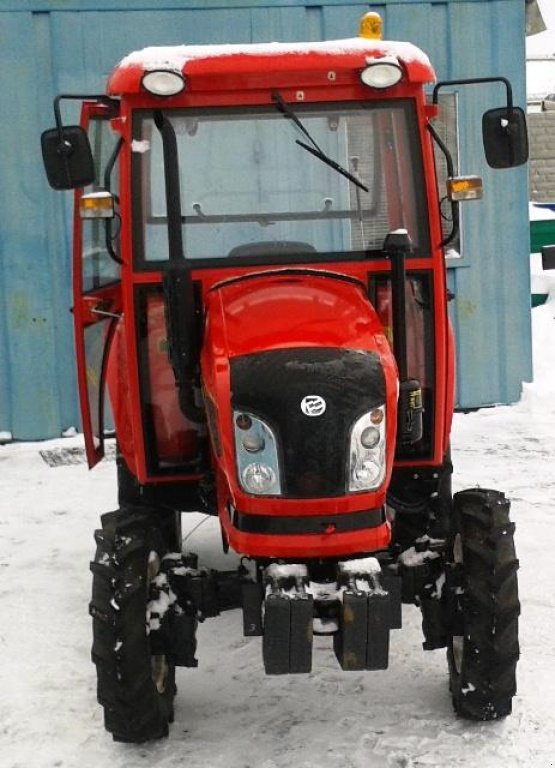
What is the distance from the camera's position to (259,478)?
3227 millimetres

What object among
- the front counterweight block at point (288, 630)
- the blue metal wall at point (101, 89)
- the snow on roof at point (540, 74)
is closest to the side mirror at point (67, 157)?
the front counterweight block at point (288, 630)

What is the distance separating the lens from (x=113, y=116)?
4.23 m

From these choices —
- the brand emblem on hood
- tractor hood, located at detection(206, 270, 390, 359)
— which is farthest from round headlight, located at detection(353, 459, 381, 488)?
tractor hood, located at detection(206, 270, 390, 359)

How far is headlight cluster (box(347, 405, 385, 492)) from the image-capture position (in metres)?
3.21

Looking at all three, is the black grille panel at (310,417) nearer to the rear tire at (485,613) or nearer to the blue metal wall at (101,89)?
the rear tire at (485,613)

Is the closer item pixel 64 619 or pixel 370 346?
pixel 370 346

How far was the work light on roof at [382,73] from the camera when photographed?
3666 millimetres

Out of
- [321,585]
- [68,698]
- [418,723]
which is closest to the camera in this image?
[321,585]

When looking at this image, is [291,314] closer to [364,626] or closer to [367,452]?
[367,452]

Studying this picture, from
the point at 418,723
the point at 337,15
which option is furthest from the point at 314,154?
the point at 337,15

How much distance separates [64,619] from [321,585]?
1.82m

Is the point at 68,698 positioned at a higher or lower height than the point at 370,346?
lower

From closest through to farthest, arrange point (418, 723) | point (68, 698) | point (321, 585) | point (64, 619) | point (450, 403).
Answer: point (321, 585)
point (418, 723)
point (68, 698)
point (450, 403)
point (64, 619)

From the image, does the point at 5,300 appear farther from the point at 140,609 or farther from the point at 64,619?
the point at 140,609
